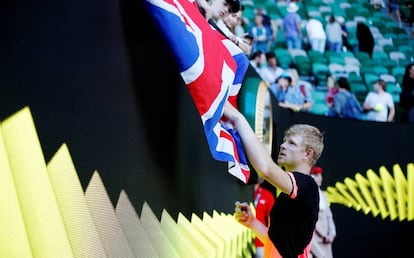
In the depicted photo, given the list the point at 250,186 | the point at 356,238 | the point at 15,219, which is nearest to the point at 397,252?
the point at 356,238

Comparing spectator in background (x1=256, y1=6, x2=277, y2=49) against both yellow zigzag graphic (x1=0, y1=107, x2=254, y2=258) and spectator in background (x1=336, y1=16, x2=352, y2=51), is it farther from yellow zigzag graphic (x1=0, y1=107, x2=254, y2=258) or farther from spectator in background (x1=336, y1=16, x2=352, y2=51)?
yellow zigzag graphic (x1=0, y1=107, x2=254, y2=258)

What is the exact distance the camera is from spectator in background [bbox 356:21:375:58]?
14375mm

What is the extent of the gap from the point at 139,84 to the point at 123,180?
1.27 ft

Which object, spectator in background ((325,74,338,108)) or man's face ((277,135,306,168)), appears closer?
man's face ((277,135,306,168))

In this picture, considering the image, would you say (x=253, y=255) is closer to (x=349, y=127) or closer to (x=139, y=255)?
(x=139, y=255)

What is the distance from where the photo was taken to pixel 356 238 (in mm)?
10414

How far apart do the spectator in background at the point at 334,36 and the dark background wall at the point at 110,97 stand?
10.3m

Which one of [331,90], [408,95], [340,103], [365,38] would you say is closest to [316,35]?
[365,38]

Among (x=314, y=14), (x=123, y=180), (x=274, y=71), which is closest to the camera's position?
(x=123, y=180)

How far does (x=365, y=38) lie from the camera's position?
1448cm

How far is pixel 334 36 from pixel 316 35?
1.45ft

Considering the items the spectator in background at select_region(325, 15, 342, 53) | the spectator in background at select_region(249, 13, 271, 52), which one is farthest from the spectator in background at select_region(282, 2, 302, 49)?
the spectator in background at select_region(249, 13, 271, 52)

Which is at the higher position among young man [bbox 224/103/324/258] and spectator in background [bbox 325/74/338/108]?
young man [bbox 224/103/324/258]

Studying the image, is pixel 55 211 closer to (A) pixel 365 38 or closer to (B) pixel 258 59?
(B) pixel 258 59
